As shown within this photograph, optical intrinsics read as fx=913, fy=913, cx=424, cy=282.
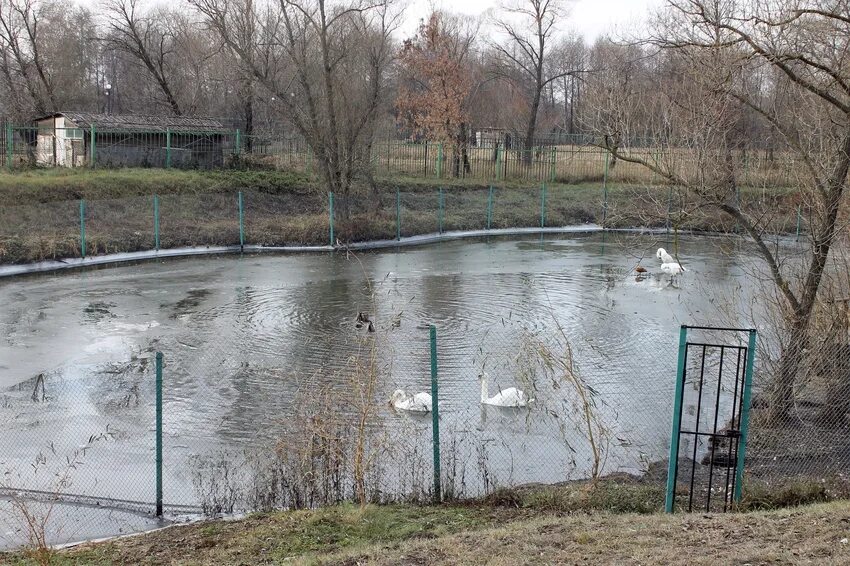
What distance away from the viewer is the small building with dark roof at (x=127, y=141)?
38.3 metres

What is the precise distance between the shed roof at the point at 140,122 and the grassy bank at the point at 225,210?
2.55 meters

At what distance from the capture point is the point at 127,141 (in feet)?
128

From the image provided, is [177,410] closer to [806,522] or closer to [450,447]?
[450,447]

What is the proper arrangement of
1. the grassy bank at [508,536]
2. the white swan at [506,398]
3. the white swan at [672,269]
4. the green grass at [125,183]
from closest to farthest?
the grassy bank at [508,536] < the white swan at [506,398] < the white swan at [672,269] < the green grass at [125,183]

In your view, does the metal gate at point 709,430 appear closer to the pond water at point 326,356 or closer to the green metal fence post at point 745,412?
the green metal fence post at point 745,412

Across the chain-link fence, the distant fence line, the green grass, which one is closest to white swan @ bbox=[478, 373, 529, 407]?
the chain-link fence

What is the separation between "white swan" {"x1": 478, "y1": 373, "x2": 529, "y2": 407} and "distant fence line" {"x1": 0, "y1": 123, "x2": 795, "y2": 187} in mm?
21296

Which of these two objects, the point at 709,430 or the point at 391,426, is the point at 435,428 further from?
the point at 709,430

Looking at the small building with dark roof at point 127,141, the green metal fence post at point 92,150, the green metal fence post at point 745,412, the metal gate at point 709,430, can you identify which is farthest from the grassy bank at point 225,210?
the green metal fence post at point 745,412

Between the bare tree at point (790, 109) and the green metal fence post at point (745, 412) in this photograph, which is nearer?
the green metal fence post at point (745, 412)

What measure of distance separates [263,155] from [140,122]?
571 cm

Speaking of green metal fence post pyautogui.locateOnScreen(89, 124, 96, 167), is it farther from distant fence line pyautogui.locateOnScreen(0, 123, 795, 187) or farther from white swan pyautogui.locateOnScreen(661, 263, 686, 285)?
white swan pyautogui.locateOnScreen(661, 263, 686, 285)

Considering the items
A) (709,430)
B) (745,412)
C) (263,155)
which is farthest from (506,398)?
(263,155)

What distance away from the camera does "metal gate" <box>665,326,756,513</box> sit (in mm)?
8391
